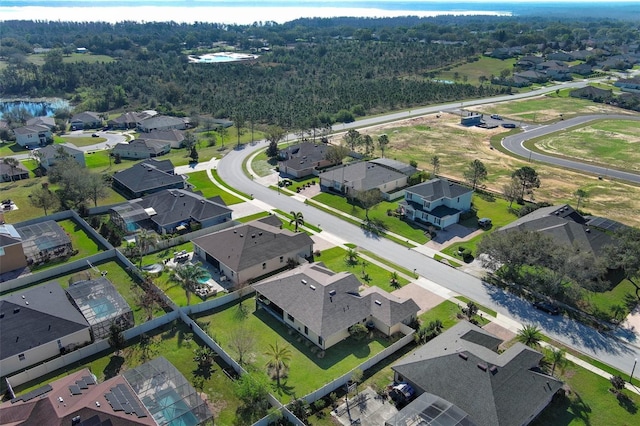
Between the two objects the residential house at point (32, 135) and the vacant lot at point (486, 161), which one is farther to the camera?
the residential house at point (32, 135)

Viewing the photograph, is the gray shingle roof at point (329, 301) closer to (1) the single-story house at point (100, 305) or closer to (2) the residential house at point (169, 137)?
(1) the single-story house at point (100, 305)

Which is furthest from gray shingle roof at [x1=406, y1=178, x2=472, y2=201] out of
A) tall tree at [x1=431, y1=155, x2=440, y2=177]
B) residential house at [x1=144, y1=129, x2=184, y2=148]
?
residential house at [x1=144, y1=129, x2=184, y2=148]

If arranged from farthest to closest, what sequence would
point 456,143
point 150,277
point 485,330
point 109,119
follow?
point 109,119
point 456,143
point 150,277
point 485,330

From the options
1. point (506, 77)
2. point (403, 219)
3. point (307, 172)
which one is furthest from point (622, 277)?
point (506, 77)

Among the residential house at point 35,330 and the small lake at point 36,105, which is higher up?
the residential house at point 35,330

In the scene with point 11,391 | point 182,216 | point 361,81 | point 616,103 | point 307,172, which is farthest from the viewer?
point 361,81

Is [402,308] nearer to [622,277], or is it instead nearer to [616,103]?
[622,277]

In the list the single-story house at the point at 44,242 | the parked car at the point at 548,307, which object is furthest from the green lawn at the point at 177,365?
the parked car at the point at 548,307
